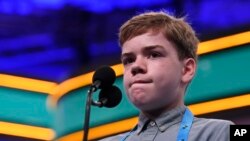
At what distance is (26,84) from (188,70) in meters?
1.22

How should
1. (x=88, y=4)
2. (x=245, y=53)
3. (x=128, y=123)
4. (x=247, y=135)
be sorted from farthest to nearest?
(x=88, y=4) → (x=128, y=123) → (x=245, y=53) → (x=247, y=135)

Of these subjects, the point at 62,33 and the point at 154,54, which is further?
the point at 62,33

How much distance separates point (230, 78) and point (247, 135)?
2.69ft

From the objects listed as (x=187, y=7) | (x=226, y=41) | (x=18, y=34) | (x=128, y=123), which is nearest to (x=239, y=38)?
(x=226, y=41)

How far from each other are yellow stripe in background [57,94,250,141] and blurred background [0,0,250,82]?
25 centimetres

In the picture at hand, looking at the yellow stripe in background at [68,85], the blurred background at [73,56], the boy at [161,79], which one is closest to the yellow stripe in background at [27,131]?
the blurred background at [73,56]

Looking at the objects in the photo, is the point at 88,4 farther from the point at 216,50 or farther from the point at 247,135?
the point at 247,135

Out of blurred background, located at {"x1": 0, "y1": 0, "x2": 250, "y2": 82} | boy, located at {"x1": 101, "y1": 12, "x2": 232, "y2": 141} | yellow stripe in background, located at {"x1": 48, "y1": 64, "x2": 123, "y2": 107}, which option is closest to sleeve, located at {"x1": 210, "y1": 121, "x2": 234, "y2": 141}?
boy, located at {"x1": 101, "y1": 12, "x2": 232, "y2": 141}

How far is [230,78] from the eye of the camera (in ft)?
6.04

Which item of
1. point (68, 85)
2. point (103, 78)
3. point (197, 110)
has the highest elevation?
point (68, 85)

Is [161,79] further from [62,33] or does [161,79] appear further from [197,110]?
[62,33]

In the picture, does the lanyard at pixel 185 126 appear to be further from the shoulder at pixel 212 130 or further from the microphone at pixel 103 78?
the microphone at pixel 103 78

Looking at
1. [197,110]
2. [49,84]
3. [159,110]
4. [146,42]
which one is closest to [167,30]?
[146,42]

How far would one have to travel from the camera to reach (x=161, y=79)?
1051mm
